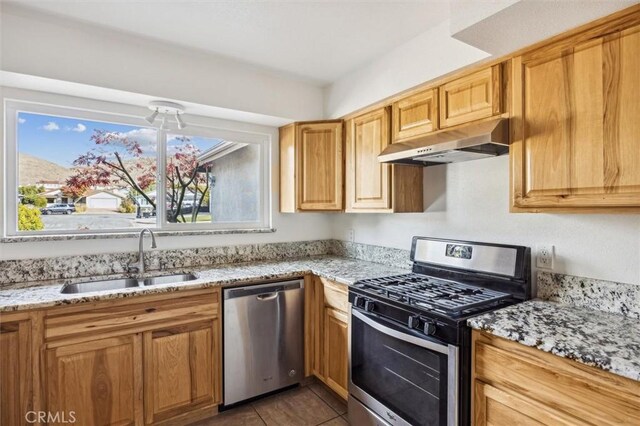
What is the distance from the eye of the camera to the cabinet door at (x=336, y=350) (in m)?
2.22

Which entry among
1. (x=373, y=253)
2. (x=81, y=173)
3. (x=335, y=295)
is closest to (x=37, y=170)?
(x=81, y=173)

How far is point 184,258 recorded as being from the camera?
2.60 metres

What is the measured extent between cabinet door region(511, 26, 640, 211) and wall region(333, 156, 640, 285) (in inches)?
12.4

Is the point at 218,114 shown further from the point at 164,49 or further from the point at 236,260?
the point at 236,260

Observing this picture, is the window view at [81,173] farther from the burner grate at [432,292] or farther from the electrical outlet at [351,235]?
the burner grate at [432,292]

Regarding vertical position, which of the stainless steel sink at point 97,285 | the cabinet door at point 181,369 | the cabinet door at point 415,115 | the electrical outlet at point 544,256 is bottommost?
the cabinet door at point 181,369

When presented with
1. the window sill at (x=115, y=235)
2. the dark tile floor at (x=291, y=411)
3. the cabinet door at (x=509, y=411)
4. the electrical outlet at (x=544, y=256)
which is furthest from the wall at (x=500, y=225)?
the dark tile floor at (x=291, y=411)

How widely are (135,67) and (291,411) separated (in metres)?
2.49

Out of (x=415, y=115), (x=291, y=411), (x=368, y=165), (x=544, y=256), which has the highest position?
(x=415, y=115)

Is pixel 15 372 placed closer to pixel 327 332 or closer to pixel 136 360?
pixel 136 360

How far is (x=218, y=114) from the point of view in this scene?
2.67 meters

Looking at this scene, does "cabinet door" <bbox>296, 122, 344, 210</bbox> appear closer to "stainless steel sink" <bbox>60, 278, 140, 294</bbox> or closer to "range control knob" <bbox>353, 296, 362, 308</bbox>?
"range control knob" <bbox>353, 296, 362, 308</bbox>

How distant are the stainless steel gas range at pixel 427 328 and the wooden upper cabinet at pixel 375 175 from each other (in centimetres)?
36

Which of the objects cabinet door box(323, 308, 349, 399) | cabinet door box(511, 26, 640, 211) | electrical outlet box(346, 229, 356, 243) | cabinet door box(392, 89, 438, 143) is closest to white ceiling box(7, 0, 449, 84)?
cabinet door box(392, 89, 438, 143)
